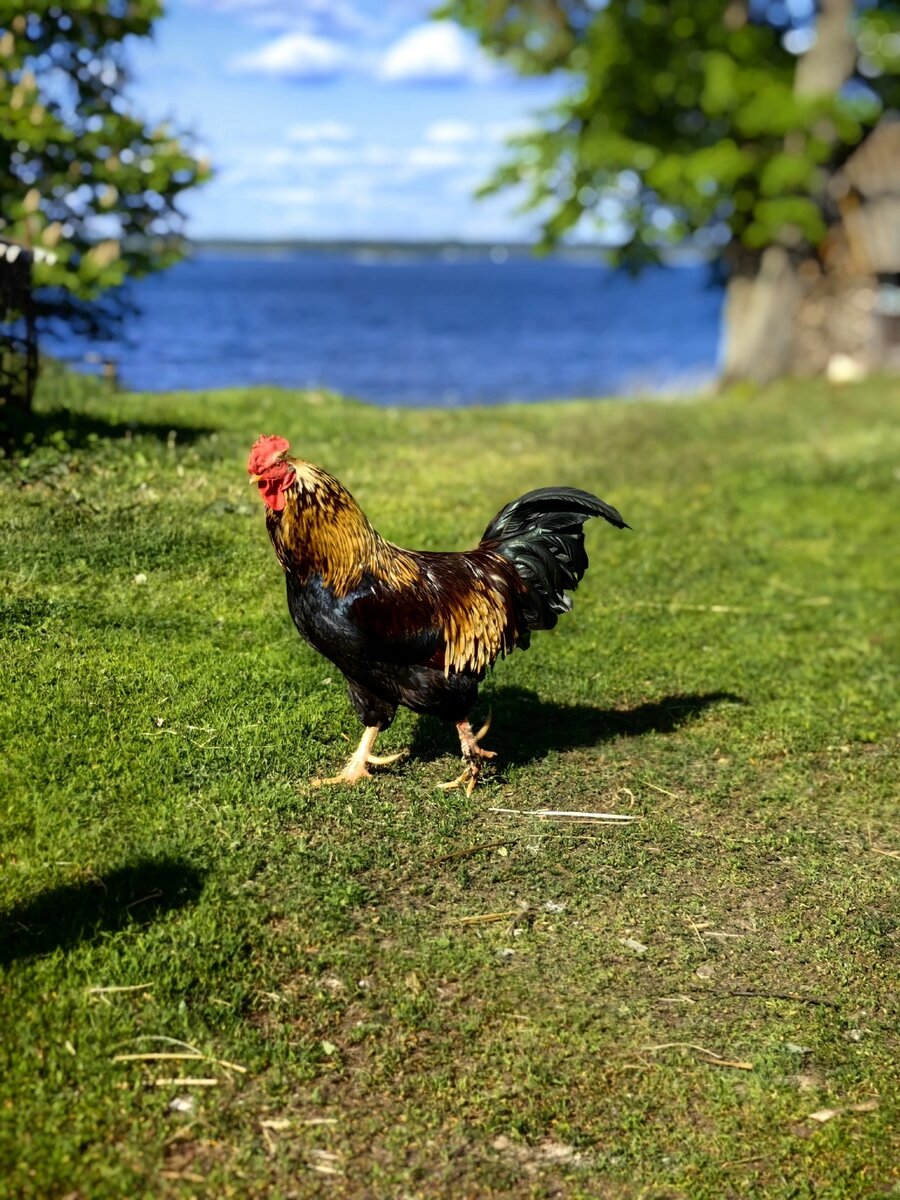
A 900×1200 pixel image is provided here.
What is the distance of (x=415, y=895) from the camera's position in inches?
254

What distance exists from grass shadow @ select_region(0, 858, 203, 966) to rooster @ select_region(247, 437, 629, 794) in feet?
4.54

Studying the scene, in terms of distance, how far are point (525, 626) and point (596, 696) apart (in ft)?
6.46

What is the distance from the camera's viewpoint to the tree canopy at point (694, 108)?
26.5m

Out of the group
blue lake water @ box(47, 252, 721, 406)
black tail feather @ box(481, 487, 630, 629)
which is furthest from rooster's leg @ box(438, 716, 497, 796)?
blue lake water @ box(47, 252, 721, 406)

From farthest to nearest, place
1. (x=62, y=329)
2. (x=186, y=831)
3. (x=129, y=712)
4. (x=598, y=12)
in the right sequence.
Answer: (x=62, y=329), (x=598, y=12), (x=129, y=712), (x=186, y=831)

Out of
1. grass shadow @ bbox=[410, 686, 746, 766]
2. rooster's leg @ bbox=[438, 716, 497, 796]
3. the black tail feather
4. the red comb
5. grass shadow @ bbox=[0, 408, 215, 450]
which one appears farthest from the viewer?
grass shadow @ bbox=[0, 408, 215, 450]

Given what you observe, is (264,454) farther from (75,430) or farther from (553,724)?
(75,430)

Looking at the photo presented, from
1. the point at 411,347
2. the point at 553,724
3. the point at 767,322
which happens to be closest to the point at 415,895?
the point at 553,724

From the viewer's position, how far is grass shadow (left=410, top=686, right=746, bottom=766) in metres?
8.22

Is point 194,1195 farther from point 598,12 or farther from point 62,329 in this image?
point 62,329

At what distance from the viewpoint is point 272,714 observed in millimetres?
7953

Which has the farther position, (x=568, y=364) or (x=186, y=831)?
(x=568, y=364)

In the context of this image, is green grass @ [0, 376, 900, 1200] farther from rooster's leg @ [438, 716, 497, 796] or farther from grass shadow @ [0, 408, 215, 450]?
grass shadow @ [0, 408, 215, 450]

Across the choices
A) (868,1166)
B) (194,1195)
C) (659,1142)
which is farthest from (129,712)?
(868,1166)
